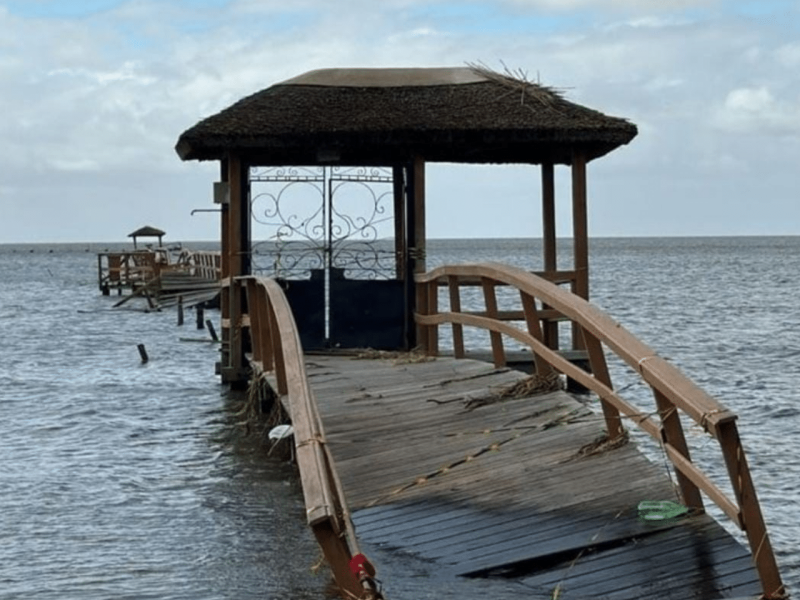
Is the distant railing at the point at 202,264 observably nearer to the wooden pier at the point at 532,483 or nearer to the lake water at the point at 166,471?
the lake water at the point at 166,471

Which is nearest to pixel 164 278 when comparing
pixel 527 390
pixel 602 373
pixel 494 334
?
pixel 494 334

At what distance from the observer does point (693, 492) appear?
702 cm

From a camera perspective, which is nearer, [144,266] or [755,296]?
[144,266]

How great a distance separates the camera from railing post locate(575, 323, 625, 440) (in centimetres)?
768

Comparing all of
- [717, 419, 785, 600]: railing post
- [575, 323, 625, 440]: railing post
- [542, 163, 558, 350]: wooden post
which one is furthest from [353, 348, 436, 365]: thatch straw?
[717, 419, 785, 600]: railing post

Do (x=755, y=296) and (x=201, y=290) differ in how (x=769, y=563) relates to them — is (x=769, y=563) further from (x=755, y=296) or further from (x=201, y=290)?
(x=755, y=296)

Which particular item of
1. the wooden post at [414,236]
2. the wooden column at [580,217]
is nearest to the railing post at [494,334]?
the wooden post at [414,236]

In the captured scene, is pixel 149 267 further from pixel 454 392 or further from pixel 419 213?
pixel 454 392

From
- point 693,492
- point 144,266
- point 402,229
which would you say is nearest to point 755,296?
point 144,266

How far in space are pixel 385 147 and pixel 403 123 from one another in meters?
0.51

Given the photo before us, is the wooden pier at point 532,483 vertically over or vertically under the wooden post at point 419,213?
under

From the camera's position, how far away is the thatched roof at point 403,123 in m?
14.7

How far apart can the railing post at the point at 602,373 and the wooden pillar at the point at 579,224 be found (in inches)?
260

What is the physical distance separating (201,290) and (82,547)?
31727mm
